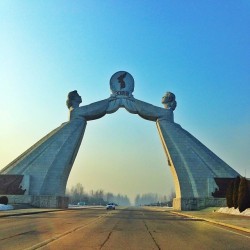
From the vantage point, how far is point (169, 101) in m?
60.9

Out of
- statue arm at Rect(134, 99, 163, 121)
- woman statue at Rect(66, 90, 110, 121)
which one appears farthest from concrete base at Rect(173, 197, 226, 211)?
woman statue at Rect(66, 90, 110, 121)

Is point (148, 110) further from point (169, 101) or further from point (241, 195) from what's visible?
point (241, 195)

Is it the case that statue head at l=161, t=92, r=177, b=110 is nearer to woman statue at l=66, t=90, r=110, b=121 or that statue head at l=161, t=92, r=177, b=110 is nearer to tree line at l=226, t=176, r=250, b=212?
woman statue at l=66, t=90, r=110, b=121

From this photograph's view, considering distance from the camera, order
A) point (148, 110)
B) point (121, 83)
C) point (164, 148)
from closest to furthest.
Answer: point (148, 110) < point (164, 148) < point (121, 83)

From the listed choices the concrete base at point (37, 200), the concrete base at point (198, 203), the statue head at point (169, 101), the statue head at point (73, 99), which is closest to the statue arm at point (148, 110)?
the statue head at point (169, 101)

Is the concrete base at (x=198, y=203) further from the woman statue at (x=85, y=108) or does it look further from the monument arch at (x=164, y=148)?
the woman statue at (x=85, y=108)

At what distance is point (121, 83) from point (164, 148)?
1129 cm

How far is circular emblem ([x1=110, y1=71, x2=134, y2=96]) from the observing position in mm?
Result: 61344

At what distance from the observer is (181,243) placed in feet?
41.1

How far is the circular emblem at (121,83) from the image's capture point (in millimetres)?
61344

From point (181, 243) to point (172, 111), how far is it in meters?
48.8

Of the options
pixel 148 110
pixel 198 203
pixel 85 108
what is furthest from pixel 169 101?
pixel 198 203

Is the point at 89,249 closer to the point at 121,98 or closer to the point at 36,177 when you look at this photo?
the point at 36,177

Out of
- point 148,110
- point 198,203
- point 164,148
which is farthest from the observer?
point 164,148
